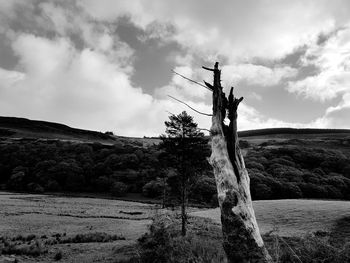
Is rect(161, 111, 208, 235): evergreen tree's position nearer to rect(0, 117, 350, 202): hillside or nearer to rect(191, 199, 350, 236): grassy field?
rect(191, 199, 350, 236): grassy field

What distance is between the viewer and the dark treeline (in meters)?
88.2

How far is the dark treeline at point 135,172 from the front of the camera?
8819 centimetres

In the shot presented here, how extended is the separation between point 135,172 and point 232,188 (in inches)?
3895

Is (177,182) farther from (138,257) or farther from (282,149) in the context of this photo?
(282,149)

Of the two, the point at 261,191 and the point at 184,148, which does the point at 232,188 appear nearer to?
the point at 184,148

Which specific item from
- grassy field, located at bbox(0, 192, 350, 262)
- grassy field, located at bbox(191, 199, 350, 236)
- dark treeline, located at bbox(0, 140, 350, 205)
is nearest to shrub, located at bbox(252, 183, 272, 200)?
dark treeline, located at bbox(0, 140, 350, 205)

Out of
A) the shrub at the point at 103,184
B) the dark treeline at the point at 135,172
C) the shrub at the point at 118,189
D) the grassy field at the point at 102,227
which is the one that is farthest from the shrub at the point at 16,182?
the grassy field at the point at 102,227

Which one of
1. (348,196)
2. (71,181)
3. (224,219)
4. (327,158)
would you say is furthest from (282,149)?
(224,219)

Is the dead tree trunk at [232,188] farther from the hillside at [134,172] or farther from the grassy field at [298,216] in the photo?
the hillside at [134,172]

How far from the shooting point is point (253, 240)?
8.38m

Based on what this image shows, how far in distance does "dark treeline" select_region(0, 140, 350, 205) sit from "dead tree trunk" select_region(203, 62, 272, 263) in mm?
68820

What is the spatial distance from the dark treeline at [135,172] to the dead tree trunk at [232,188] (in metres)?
68.8

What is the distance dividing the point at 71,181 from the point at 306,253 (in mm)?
102266

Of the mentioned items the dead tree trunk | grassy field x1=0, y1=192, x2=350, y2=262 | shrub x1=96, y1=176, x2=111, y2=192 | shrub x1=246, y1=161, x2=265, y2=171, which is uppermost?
shrub x1=246, y1=161, x2=265, y2=171
